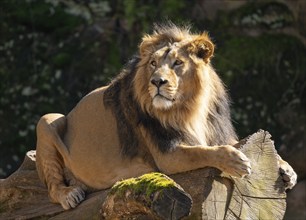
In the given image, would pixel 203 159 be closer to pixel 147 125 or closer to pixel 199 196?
pixel 199 196

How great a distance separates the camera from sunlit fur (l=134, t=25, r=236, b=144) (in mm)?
7770

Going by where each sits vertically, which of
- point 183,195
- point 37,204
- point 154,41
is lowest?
point 37,204

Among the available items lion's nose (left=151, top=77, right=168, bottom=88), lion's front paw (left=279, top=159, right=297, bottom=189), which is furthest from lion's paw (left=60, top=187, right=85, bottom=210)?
lion's front paw (left=279, top=159, right=297, bottom=189)

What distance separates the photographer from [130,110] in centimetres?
805

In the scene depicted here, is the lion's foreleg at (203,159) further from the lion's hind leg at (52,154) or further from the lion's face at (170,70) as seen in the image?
the lion's hind leg at (52,154)

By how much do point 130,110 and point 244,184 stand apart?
1312mm

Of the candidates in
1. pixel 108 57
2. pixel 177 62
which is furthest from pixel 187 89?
pixel 108 57

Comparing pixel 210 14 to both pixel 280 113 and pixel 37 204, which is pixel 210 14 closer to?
pixel 280 113

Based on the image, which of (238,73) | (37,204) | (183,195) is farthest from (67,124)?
(238,73)

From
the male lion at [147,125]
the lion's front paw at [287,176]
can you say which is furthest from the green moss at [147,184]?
the lion's front paw at [287,176]

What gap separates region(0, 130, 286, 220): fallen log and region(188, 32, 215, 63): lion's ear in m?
0.84

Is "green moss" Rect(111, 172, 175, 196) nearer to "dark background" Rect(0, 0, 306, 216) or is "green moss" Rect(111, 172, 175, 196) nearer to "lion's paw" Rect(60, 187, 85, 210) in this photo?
"lion's paw" Rect(60, 187, 85, 210)

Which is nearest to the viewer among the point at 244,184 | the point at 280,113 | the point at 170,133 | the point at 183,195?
the point at 183,195

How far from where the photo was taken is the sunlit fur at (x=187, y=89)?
25.5 ft
